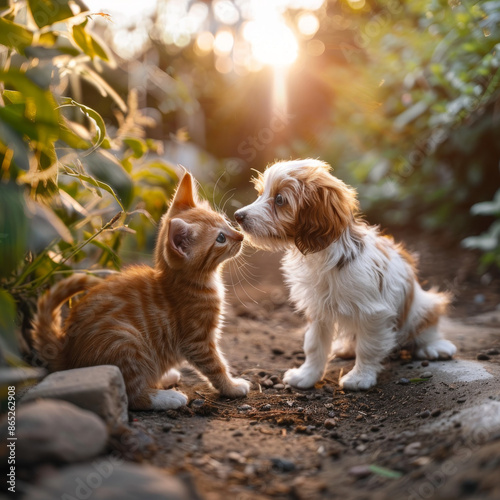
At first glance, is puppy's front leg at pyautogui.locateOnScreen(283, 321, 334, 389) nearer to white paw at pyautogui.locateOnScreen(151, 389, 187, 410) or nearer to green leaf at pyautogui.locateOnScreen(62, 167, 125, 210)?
white paw at pyautogui.locateOnScreen(151, 389, 187, 410)

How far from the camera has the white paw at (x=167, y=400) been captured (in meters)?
2.88

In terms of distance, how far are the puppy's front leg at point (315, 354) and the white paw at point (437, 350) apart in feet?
2.55

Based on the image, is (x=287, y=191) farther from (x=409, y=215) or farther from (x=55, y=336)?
(x=409, y=215)

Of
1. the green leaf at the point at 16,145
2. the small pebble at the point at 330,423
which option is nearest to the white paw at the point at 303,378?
the small pebble at the point at 330,423

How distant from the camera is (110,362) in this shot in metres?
2.73

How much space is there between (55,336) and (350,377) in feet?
6.35

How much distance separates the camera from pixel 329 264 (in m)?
3.24

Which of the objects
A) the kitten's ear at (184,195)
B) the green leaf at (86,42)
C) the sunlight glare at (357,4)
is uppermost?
the sunlight glare at (357,4)

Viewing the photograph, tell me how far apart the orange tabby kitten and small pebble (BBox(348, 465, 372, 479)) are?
1.17 meters

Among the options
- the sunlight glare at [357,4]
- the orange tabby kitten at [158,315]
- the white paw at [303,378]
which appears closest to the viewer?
the orange tabby kitten at [158,315]

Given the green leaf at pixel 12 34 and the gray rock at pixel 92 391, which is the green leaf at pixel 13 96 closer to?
the green leaf at pixel 12 34

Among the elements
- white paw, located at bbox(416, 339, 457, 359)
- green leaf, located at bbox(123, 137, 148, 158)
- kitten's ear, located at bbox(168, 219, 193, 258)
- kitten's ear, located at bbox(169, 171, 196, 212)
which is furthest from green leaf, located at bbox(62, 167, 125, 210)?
white paw, located at bbox(416, 339, 457, 359)

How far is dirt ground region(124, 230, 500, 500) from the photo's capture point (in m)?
1.98

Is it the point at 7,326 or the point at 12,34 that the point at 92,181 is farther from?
the point at 7,326
